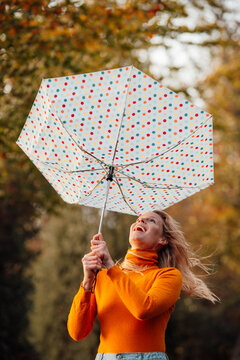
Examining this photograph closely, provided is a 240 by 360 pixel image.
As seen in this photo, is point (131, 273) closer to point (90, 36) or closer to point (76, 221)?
point (90, 36)

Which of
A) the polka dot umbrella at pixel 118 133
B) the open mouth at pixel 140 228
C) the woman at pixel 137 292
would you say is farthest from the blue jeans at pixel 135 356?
the polka dot umbrella at pixel 118 133

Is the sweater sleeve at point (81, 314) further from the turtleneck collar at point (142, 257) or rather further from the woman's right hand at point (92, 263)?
the turtleneck collar at point (142, 257)

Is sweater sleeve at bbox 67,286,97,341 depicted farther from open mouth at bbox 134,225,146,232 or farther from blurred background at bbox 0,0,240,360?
blurred background at bbox 0,0,240,360

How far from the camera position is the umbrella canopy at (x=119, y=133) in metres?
2.57

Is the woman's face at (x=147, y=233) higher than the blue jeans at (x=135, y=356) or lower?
higher

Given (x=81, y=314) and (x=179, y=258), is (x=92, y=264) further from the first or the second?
(x=179, y=258)

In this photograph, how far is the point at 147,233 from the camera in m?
2.85

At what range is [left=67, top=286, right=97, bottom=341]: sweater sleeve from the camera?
2.62m

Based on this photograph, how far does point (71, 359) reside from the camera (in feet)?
33.8

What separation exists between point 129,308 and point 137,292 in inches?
4.2

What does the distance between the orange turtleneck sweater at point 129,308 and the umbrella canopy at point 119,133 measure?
642 millimetres

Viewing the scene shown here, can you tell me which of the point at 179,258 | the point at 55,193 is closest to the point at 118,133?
the point at 179,258

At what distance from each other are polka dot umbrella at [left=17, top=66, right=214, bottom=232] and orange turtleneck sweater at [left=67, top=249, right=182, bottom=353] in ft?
1.90

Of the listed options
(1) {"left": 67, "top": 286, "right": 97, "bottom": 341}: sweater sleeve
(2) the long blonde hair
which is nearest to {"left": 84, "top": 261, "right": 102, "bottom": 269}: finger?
(1) {"left": 67, "top": 286, "right": 97, "bottom": 341}: sweater sleeve
